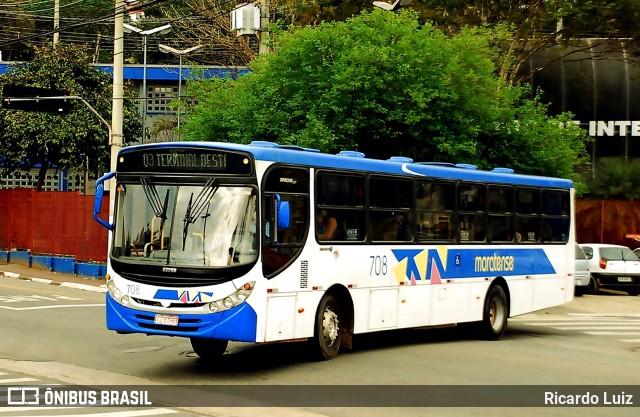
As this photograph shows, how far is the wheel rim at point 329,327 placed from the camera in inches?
566

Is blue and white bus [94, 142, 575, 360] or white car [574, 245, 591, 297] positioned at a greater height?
blue and white bus [94, 142, 575, 360]

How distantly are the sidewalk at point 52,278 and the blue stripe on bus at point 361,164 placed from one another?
13.3 metres

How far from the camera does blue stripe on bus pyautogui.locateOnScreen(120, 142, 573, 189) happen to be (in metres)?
13.3

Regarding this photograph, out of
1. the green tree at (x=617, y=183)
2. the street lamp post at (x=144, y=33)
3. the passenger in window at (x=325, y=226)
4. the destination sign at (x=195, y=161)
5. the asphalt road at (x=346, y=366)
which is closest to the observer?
the asphalt road at (x=346, y=366)

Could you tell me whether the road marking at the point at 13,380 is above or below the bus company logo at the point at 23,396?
below

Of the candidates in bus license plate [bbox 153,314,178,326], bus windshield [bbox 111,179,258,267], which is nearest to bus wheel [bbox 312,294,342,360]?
bus windshield [bbox 111,179,258,267]

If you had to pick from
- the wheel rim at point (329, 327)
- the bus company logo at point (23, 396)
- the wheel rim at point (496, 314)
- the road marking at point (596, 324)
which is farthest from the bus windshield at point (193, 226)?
the road marking at point (596, 324)

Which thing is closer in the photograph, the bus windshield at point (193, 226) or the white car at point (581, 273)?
the bus windshield at point (193, 226)

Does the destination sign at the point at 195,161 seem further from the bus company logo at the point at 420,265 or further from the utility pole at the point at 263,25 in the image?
the utility pole at the point at 263,25

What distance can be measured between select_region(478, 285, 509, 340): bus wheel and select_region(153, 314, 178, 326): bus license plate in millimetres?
7391

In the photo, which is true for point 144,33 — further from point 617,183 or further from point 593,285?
point 593,285

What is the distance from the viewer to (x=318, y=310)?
46.5ft

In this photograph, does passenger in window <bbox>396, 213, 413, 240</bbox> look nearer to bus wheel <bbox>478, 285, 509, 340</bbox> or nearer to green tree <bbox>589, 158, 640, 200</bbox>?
bus wheel <bbox>478, 285, 509, 340</bbox>

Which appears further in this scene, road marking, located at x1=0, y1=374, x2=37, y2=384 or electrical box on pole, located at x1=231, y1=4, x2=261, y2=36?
electrical box on pole, located at x1=231, y1=4, x2=261, y2=36
